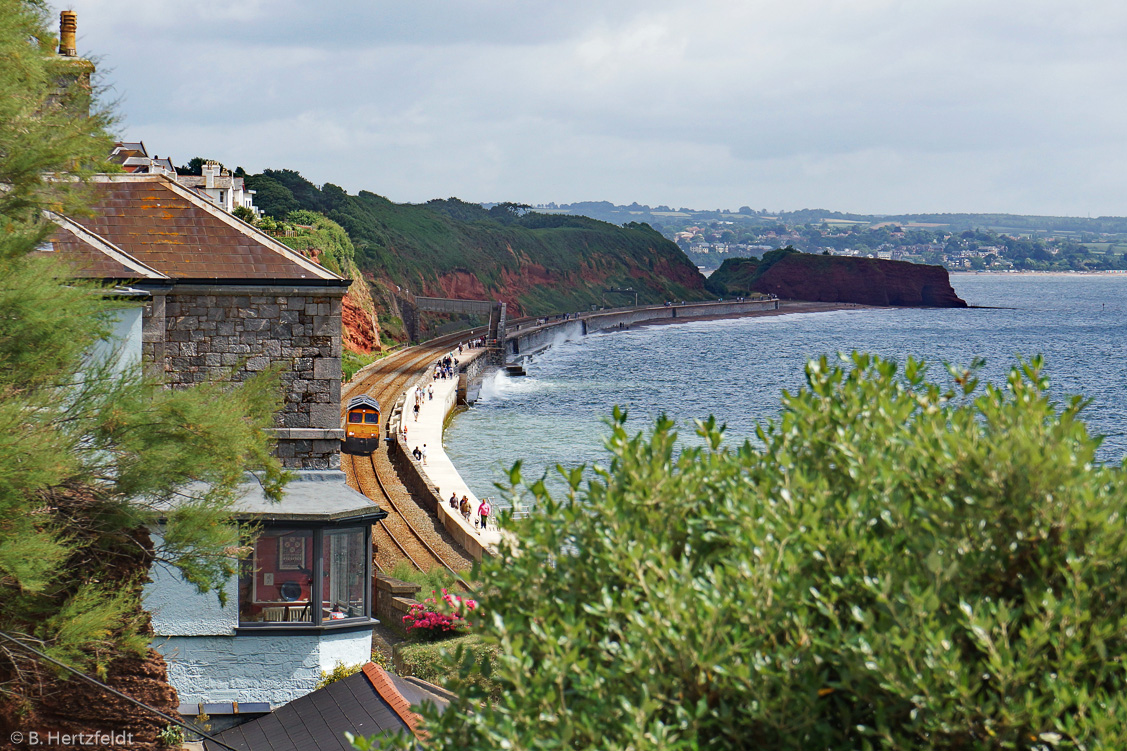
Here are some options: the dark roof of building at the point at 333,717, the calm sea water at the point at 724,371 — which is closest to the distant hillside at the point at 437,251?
the calm sea water at the point at 724,371

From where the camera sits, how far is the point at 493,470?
5134cm

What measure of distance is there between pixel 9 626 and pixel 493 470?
135 feet

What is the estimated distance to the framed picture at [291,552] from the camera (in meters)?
15.5

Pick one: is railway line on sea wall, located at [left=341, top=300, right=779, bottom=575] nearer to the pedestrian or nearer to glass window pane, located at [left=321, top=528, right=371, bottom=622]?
the pedestrian

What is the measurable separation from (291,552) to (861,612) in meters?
11.7

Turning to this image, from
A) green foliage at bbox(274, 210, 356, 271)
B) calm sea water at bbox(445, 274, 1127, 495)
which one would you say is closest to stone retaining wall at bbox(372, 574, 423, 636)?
calm sea water at bbox(445, 274, 1127, 495)

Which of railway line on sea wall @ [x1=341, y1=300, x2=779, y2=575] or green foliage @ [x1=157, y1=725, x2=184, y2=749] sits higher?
green foliage @ [x1=157, y1=725, x2=184, y2=749]

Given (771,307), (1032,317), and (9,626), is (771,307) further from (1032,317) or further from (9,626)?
(9,626)

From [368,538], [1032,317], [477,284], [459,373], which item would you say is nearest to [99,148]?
[368,538]

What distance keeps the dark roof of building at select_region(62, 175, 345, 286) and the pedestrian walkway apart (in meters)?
12.1

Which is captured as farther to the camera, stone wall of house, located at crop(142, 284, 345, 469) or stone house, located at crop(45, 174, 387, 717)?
stone wall of house, located at crop(142, 284, 345, 469)

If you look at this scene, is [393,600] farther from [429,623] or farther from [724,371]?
[724,371]

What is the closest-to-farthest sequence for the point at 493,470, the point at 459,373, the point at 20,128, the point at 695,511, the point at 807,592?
the point at 807,592 < the point at 695,511 < the point at 20,128 < the point at 493,470 < the point at 459,373

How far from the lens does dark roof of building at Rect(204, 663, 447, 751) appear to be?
12.1 metres
